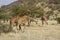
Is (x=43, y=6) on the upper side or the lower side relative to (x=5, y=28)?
upper

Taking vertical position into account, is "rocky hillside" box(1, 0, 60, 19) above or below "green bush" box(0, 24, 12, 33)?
above

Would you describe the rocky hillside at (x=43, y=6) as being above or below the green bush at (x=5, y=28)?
above

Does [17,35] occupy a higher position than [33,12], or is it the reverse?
[33,12]

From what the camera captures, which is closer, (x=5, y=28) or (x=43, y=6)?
(x=5, y=28)

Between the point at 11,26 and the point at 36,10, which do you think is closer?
the point at 11,26

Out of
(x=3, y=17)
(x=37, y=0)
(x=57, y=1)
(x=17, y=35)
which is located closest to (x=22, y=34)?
(x=17, y=35)

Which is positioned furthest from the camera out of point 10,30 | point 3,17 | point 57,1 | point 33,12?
point 57,1

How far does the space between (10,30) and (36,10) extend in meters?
16.1

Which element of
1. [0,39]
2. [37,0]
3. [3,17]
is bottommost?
[0,39]

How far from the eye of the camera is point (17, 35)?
17.1m

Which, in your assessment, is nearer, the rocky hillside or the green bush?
the green bush

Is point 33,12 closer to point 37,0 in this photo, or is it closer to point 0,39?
point 0,39

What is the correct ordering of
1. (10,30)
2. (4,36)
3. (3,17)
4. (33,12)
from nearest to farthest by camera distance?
(4,36), (10,30), (3,17), (33,12)

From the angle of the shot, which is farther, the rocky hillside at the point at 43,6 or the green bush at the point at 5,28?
the rocky hillside at the point at 43,6
